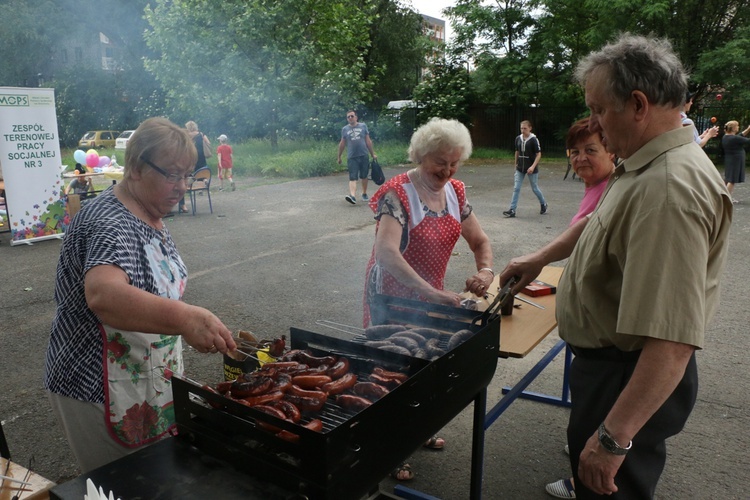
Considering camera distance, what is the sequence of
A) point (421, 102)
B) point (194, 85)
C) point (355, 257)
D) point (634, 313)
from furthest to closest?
point (421, 102) < point (194, 85) < point (355, 257) < point (634, 313)

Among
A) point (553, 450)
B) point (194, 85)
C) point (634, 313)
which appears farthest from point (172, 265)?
point (194, 85)

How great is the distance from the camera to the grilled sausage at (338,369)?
221cm

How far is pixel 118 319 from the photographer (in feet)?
6.12

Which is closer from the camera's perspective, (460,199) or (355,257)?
(460,199)

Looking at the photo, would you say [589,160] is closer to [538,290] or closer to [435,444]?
[538,290]

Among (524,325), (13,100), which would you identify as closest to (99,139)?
(13,100)

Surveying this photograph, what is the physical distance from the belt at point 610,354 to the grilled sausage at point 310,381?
3.21ft

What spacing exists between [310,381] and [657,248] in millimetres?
1264

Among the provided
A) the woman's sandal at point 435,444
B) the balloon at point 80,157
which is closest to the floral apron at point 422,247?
the woman's sandal at point 435,444

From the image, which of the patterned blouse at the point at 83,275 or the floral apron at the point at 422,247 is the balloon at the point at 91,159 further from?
the patterned blouse at the point at 83,275

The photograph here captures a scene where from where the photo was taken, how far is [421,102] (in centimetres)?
2586

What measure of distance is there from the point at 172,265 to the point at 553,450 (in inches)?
110

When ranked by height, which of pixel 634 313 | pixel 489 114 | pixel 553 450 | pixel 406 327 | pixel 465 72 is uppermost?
pixel 465 72

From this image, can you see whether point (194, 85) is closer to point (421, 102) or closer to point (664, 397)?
point (421, 102)
